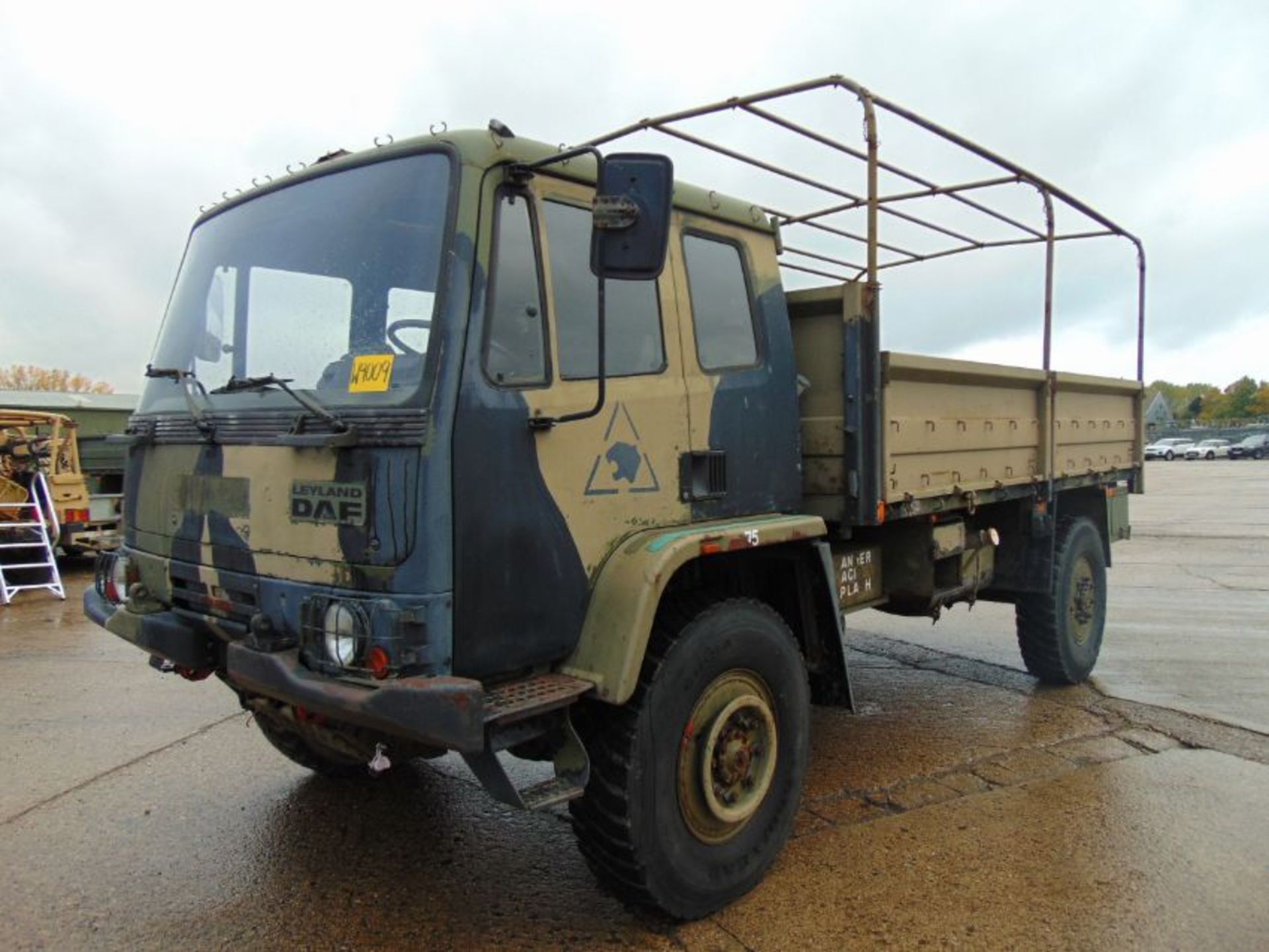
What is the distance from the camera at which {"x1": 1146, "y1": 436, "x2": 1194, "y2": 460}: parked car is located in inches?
2336

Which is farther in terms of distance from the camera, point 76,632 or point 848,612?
point 76,632

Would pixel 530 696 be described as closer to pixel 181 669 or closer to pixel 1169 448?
pixel 181 669

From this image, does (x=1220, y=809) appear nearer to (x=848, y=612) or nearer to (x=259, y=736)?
(x=848, y=612)

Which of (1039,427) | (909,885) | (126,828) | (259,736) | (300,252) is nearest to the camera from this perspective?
(300,252)

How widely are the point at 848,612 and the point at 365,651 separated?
8.40ft

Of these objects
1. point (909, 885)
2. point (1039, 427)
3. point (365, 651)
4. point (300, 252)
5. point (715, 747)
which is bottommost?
point (909, 885)

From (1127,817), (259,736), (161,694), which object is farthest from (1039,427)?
(161,694)

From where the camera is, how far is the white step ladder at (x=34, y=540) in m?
9.85

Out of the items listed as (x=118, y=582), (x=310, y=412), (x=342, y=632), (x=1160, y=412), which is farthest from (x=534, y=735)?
(x=1160, y=412)

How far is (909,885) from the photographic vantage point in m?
3.46

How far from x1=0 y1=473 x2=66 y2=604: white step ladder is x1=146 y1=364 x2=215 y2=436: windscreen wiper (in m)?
7.55

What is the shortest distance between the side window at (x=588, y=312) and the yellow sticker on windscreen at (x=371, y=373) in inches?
21.1

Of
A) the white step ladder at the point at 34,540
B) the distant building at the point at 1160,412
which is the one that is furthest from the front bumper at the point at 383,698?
the distant building at the point at 1160,412

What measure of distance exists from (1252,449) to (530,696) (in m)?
66.0
